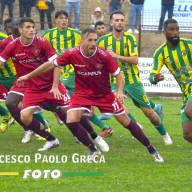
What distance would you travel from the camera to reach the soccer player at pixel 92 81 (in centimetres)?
1128

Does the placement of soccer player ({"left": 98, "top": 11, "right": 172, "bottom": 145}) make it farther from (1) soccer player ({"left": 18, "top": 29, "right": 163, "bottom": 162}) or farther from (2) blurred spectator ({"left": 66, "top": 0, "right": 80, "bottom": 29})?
(2) blurred spectator ({"left": 66, "top": 0, "right": 80, "bottom": 29})

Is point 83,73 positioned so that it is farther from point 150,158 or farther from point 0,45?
point 0,45

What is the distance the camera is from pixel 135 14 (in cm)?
2623

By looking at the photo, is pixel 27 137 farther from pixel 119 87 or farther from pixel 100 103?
pixel 119 87

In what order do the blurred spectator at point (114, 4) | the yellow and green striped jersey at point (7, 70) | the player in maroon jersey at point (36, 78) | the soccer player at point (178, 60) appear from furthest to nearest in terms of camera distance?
the blurred spectator at point (114, 4) < the yellow and green striped jersey at point (7, 70) < the soccer player at point (178, 60) < the player in maroon jersey at point (36, 78)

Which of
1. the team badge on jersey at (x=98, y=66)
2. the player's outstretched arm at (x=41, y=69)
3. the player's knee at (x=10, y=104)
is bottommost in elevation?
the player's knee at (x=10, y=104)

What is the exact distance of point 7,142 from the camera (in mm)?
13578

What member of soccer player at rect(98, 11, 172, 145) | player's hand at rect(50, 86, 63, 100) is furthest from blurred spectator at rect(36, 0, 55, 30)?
player's hand at rect(50, 86, 63, 100)

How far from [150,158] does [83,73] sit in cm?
155

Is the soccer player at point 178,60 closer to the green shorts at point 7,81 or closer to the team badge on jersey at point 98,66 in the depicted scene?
the team badge on jersey at point 98,66

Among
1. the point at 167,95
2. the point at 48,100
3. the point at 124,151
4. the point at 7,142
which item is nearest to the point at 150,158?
the point at 124,151

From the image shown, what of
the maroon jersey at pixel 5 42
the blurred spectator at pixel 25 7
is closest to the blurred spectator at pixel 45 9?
the blurred spectator at pixel 25 7

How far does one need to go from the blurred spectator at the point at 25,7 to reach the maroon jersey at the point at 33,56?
42.0 ft

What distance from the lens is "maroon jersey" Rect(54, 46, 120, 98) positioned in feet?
37.1
